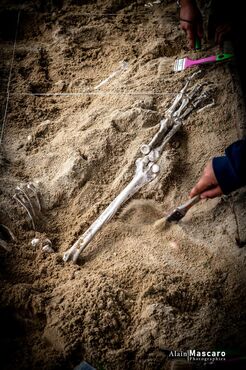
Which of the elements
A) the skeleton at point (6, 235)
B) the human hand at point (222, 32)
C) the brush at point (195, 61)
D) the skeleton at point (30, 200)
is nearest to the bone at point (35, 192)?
the skeleton at point (30, 200)

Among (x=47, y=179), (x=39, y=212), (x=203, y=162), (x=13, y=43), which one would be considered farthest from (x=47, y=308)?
(x=13, y=43)

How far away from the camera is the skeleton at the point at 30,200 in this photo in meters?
2.11

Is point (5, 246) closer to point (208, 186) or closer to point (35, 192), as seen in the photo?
point (35, 192)

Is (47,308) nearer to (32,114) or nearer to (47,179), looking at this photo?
(47,179)

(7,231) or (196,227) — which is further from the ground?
(7,231)

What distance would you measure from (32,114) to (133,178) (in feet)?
3.74

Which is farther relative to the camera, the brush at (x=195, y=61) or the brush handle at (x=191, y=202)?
the brush at (x=195, y=61)

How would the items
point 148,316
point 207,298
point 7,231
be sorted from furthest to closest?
point 7,231
point 207,298
point 148,316

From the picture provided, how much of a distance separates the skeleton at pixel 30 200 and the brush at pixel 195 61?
5.22 ft

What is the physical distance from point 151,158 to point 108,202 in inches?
16.9

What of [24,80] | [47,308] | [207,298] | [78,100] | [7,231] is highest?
[24,80]

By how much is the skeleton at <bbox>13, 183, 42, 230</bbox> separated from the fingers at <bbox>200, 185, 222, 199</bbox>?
1.05 meters

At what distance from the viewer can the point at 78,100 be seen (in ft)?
9.42

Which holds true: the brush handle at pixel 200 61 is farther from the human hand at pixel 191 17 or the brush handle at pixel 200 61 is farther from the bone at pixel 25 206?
the bone at pixel 25 206
